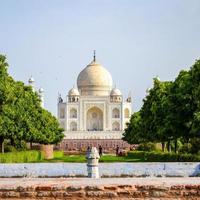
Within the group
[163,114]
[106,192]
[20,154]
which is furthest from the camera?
[163,114]

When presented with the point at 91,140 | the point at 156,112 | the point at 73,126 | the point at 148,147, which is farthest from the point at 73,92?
the point at 156,112

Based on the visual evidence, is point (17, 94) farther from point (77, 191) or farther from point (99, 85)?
point (99, 85)

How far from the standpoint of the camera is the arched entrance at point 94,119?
291ft

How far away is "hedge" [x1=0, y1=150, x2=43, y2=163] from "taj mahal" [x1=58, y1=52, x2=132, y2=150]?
152ft

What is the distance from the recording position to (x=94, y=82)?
8838 cm

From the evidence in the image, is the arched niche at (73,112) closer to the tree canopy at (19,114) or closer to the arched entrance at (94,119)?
the arched entrance at (94,119)

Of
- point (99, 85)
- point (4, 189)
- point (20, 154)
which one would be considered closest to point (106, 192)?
point (4, 189)

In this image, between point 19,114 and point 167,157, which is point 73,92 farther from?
point 167,157

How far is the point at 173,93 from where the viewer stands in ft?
98.8

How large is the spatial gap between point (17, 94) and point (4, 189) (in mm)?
24682

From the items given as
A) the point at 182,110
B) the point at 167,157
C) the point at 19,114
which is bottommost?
the point at 167,157

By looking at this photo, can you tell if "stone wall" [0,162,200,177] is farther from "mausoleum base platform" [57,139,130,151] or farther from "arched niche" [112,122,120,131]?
"arched niche" [112,122,120,131]

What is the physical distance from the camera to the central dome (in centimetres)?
8838

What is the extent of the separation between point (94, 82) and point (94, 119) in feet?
17.7
